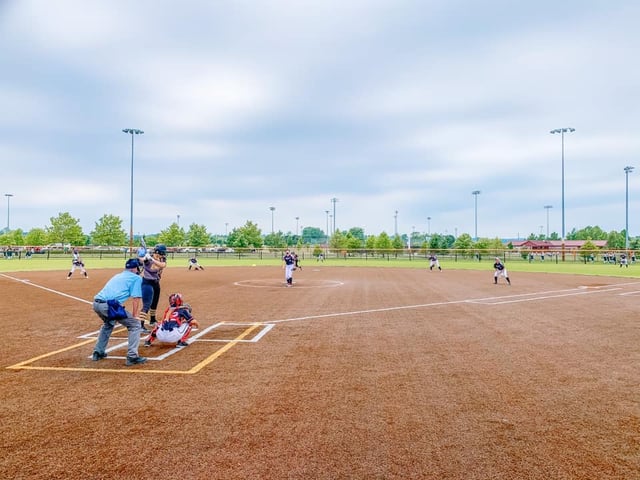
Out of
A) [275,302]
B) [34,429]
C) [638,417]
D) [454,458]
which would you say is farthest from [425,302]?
[34,429]

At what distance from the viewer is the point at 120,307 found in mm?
7121

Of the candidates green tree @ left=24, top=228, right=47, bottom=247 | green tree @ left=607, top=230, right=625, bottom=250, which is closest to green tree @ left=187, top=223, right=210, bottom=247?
green tree @ left=24, top=228, right=47, bottom=247

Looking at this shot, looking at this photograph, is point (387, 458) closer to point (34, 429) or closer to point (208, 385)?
point (208, 385)

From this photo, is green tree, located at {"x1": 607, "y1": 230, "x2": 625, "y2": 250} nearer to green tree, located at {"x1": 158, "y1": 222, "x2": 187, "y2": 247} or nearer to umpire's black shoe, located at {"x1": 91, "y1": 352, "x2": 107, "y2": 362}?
green tree, located at {"x1": 158, "y1": 222, "x2": 187, "y2": 247}

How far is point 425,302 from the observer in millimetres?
15727

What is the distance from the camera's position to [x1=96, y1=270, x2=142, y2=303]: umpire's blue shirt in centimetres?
718

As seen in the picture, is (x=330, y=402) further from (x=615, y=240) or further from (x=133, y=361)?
(x=615, y=240)

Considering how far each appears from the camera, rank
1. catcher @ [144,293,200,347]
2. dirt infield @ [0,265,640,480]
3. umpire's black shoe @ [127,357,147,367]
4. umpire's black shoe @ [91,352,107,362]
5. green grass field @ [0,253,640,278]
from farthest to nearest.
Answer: green grass field @ [0,253,640,278] → catcher @ [144,293,200,347] → umpire's black shoe @ [91,352,107,362] → umpire's black shoe @ [127,357,147,367] → dirt infield @ [0,265,640,480]

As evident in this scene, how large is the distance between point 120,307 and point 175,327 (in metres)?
1.76

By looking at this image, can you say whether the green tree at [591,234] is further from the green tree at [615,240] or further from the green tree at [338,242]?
the green tree at [338,242]

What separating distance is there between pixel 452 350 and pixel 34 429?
6.82 m

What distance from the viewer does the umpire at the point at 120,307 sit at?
7121 millimetres

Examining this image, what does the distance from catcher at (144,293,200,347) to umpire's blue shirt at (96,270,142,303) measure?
54.7 inches

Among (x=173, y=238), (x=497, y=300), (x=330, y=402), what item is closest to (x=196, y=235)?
(x=173, y=238)
